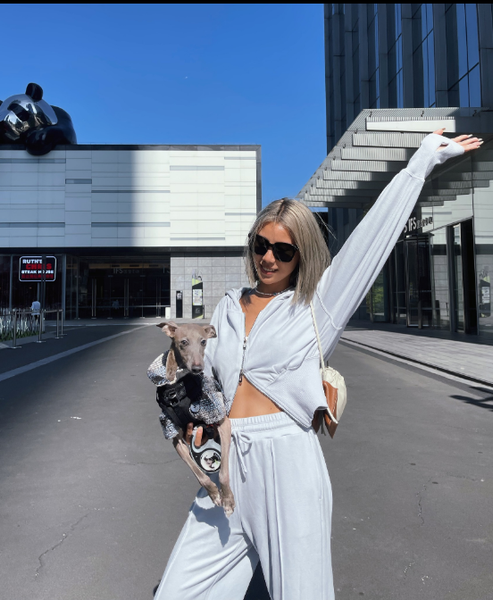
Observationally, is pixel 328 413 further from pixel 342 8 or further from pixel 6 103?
pixel 6 103

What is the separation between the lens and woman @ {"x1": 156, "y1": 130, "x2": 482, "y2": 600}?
163 cm

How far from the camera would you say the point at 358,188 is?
20.8 meters

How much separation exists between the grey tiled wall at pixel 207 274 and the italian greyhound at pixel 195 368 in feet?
113

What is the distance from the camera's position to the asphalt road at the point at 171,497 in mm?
2721

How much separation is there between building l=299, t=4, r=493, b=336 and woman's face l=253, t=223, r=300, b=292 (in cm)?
1286

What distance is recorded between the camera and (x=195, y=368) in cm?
139

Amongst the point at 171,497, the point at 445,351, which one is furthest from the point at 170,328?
the point at 445,351

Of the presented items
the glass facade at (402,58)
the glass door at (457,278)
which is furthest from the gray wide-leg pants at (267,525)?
the glass door at (457,278)

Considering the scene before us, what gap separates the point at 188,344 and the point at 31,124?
38.7 m

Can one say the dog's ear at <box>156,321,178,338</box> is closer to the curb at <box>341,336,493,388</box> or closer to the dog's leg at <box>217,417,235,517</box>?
the dog's leg at <box>217,417,235,517</box>

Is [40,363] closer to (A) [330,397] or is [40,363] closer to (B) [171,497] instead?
(B) [171,497]

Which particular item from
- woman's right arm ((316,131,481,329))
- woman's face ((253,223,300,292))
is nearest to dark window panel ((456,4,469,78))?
woman's right arm ((316,131,481,329))

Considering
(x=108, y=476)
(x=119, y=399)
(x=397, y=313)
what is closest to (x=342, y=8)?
(x=397, y=313)

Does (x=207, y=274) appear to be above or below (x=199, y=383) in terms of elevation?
above
